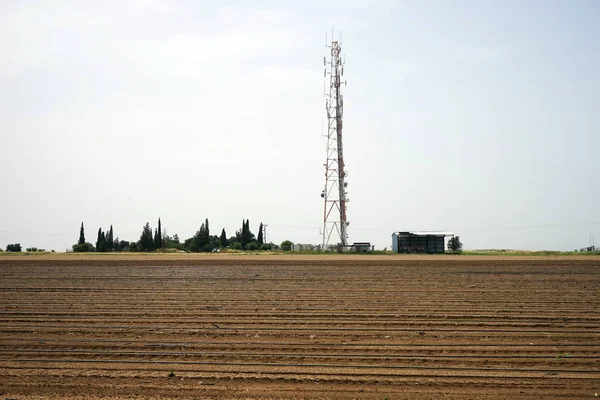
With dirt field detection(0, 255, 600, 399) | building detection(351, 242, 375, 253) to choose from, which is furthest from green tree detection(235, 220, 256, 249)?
dirt field detection(0, 255, 600, 399)

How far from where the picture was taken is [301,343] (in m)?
14.5

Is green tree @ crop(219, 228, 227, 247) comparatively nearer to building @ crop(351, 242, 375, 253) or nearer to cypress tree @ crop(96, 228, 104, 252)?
cypress tree @ crop(96, 228, 104, 252)

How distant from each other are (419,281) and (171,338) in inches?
693

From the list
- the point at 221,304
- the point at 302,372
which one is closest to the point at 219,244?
the point at 221,304

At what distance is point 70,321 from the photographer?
18.0 meters

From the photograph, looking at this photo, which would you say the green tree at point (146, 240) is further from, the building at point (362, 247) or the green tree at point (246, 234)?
the building at point (362, 247)

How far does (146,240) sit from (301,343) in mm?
93954

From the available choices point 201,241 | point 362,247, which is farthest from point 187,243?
point 362,247

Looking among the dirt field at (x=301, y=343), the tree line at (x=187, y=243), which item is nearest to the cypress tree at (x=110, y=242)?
the tree line at (x=187, y=243)

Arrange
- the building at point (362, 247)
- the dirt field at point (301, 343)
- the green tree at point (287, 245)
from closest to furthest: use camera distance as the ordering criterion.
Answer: the dirt field at point (301, 343) → the building at point (362, 247) → the green tree at point (287, 245)

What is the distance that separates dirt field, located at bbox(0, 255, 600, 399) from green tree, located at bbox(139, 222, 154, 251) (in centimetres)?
7608

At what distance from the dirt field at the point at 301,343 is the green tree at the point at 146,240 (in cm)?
7608

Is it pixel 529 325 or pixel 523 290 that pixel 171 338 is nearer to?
pixel 529 325

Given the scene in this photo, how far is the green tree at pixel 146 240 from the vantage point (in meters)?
101
